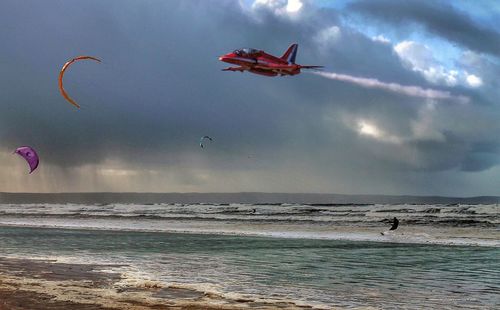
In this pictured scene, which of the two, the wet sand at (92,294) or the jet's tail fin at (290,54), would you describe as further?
the jet's tail fin at (290,54)

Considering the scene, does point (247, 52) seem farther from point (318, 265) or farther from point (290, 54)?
point (318, 265)

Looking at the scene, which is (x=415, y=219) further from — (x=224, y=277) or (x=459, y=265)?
(x=224, y=277)

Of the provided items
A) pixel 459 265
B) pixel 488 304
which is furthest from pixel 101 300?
pixel 459 265

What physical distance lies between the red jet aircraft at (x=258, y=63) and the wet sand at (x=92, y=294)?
17.8 meters

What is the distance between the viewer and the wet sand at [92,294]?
10.9 meters

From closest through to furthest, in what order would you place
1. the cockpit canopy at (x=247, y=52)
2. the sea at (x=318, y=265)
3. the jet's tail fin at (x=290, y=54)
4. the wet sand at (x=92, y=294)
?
the wet sand at (x=92, y=294) < the sea at (x=318, y=265) < the cockpit canopy at (x=247, y=52) < the jet's tail fin at (x=290, y=54)

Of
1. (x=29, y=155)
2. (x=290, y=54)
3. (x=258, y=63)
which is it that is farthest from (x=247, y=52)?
(x=29, y=155)

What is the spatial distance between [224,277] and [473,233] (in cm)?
2459

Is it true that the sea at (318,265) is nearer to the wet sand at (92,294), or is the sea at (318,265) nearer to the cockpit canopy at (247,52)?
the wet sand at (92,294)

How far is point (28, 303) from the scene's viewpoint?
1082 cm

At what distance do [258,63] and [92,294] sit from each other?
844 inches

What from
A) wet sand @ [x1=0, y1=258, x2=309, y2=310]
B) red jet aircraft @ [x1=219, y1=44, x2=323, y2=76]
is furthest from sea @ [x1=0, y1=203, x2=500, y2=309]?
red jet aircraft @ [x1=219, y1=44, x2=323, y2=76]

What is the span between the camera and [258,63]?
3164cm

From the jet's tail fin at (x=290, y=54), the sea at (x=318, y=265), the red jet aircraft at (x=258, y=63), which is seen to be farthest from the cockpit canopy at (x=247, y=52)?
the sea at (x=318, y=265)
